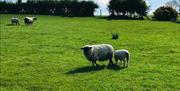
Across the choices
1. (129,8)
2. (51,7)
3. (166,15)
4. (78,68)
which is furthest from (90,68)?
(51,7)

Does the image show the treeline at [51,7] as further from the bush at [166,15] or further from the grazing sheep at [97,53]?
the grazing sheep at [97,53]

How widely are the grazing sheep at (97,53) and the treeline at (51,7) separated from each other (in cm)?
6943

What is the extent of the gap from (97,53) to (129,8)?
68.4 m

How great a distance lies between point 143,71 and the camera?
24.0 meters

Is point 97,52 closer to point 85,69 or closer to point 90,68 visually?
point 90,68

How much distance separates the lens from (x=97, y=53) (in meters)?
25.7

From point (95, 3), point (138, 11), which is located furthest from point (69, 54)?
point (95, 3)

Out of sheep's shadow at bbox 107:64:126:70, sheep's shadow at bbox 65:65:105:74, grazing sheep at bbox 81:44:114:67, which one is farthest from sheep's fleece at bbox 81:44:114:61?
sheep's shadow at bbox 107:64:126:70

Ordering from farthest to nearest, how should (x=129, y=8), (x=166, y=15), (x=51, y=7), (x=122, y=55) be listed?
1. (x=51, y=7)
2. (x=129, y=8)
3. (x=166, y=15)
4. (x=122, y=55)

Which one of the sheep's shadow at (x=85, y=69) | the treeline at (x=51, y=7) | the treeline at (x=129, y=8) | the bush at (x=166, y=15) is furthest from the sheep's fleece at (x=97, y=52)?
the treeline at (x=51, y=7)

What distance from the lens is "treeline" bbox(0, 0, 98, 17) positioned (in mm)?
95875

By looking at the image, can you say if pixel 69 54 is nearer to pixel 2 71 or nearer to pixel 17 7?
pixel 2 71

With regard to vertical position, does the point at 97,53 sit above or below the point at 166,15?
above

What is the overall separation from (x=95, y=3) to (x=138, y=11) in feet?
39.1
